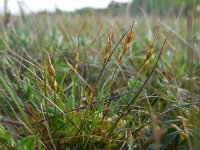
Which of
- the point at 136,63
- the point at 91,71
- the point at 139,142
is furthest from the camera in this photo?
the point at 136,63

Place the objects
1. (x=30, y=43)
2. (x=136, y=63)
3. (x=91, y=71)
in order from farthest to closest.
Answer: (x=30, y=43) < (x=136, y=63) < (x=91, y=71)

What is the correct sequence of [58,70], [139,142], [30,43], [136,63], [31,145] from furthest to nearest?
[30,43], [136,63], [58,70], [139,142], [31,145]

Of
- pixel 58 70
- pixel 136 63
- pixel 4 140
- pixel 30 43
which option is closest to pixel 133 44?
pixel 136 63

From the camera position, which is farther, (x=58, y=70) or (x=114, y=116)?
(x=58, y=70)

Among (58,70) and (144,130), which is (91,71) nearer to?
(58,70)

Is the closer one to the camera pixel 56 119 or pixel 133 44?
pixel 56 119

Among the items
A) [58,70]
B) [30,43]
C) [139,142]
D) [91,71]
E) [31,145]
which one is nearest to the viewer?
[31,145]

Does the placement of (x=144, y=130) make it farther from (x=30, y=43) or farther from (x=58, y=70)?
(x=30, y=43)

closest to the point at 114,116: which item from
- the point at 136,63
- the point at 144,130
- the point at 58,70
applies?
the point at 144,130
